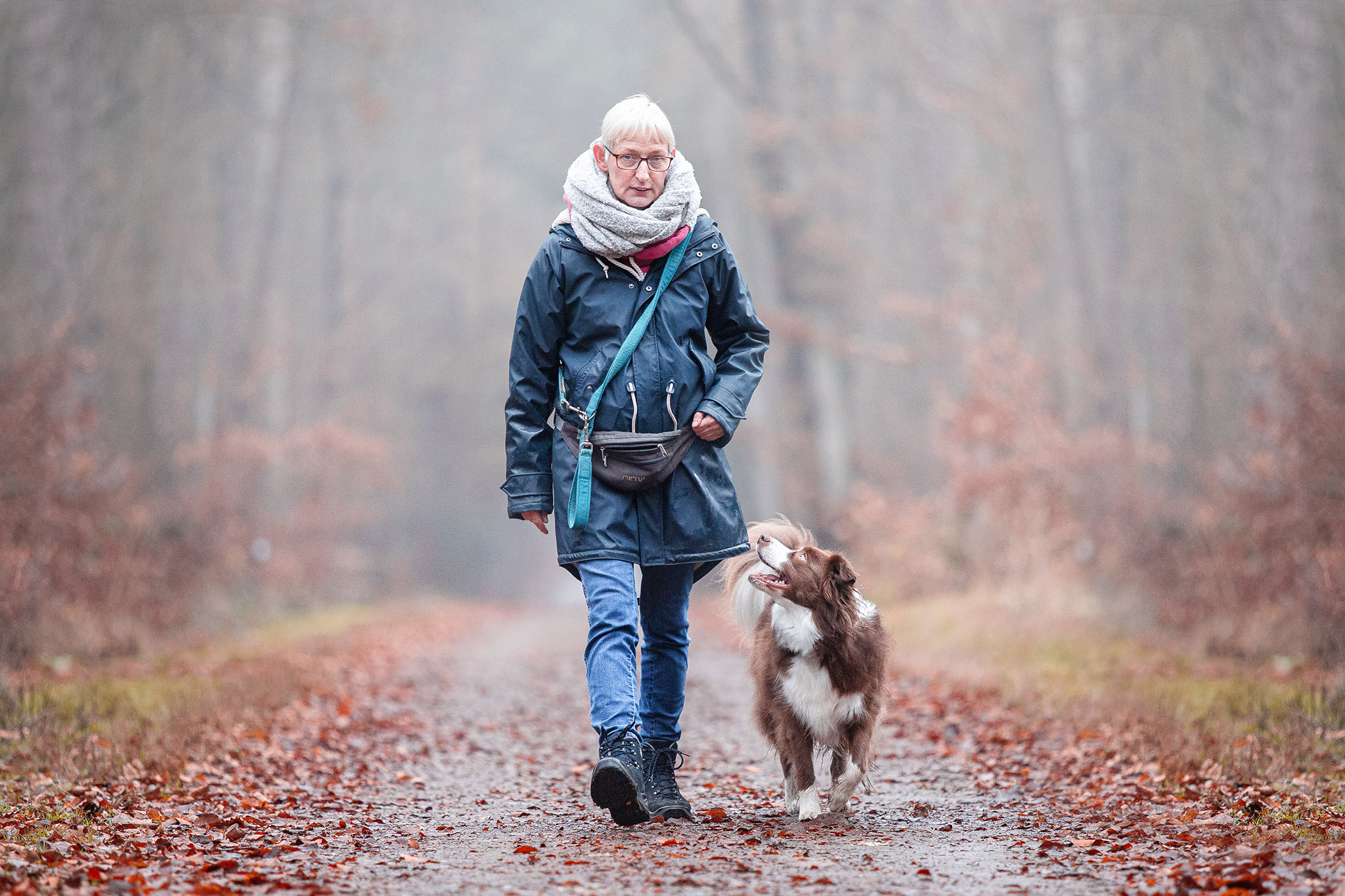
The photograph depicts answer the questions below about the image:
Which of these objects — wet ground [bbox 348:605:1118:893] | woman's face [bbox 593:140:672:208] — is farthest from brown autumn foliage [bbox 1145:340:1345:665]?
woman's face [bbox 593:140:672:208]

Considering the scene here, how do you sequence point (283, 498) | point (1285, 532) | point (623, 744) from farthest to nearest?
point (283, 498)
point (1285, 532)
point (623, 744)

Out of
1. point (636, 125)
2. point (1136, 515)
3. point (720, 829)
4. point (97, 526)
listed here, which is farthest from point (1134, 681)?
point (97, 526)

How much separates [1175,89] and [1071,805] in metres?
20.3

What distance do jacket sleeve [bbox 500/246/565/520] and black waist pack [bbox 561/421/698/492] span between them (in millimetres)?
204

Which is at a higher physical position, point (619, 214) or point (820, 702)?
point (619, 214)

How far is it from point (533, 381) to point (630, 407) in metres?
0.41

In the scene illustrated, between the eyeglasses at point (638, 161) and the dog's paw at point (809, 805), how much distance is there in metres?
2.39

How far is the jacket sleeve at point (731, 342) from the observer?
4.25 meters

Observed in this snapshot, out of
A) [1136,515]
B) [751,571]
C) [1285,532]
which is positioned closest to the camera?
[751,571]

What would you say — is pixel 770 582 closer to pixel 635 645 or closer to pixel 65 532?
pixel 635 645

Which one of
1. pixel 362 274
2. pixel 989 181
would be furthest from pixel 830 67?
pixel 362 274

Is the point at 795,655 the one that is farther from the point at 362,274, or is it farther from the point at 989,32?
the point at 362,274

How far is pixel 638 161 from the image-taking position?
13.8ft

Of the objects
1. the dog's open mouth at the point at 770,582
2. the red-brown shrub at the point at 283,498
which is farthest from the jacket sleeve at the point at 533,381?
the red-brown shrub at the point at 283,498
